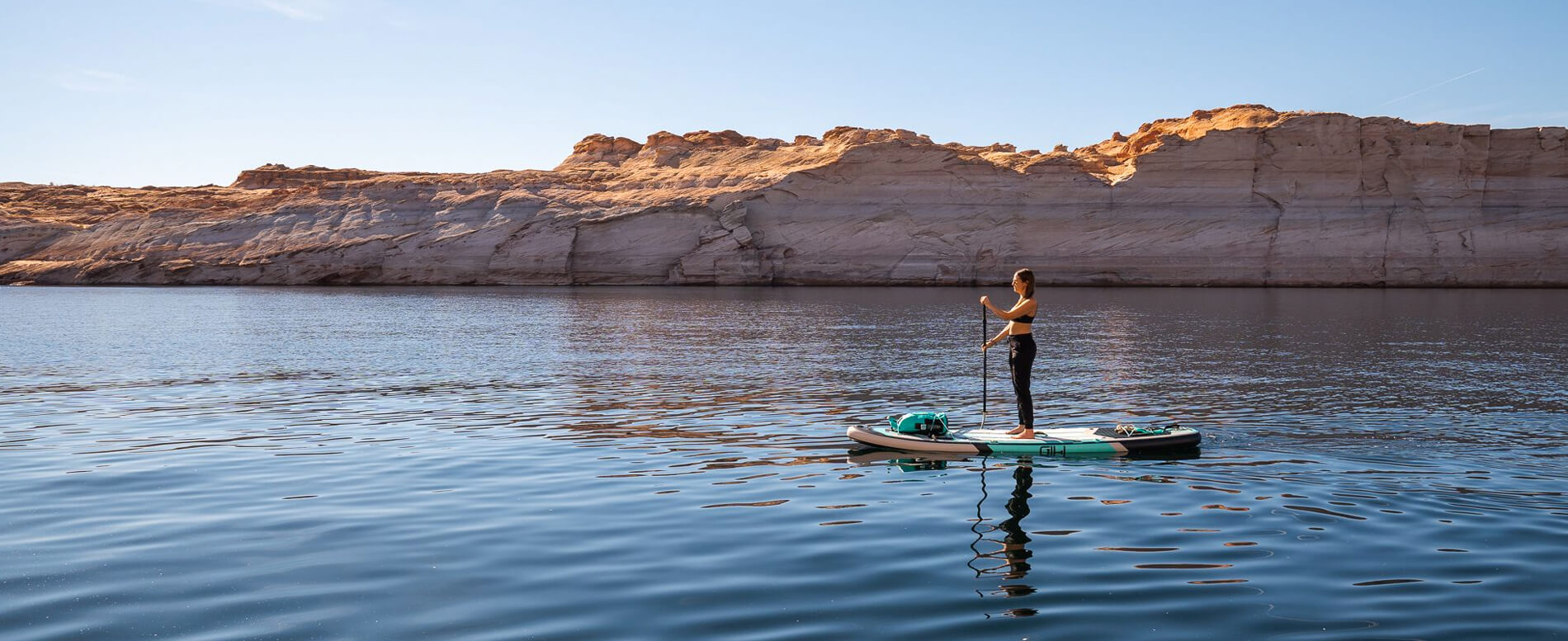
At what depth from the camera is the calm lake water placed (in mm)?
7582

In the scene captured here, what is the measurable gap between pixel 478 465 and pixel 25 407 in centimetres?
991

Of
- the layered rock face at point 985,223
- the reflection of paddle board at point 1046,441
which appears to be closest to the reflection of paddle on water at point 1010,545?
the reflection of paddle board at point 1046,441

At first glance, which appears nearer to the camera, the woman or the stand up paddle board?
the stand up paddle board

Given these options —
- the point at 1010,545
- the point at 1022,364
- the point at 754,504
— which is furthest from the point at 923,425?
the point at 1010,545

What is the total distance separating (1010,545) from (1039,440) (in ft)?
15.9

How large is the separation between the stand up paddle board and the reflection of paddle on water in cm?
149

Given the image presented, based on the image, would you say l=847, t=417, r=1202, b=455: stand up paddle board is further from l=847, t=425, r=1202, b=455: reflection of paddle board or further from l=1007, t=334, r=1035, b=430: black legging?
l=1007, t=334, r=1035, b=430: black legging

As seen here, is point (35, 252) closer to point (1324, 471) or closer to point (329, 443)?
point (329, 443)

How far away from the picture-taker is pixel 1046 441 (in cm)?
1414

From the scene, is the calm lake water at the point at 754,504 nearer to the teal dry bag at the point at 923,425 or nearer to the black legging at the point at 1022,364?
the teal dry bag at the point at 923,425

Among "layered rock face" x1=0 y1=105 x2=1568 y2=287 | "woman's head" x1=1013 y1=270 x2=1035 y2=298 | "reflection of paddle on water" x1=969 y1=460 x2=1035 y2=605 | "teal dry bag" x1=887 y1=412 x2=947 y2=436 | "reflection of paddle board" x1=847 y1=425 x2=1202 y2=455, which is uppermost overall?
"layered rock face" x1=0 y1=105 x2=1568 y2=287

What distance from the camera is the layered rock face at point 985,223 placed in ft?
267

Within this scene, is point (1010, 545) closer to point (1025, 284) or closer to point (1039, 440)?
point (1039, 440)

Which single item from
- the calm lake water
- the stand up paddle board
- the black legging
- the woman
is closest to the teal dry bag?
the stand up paddle board
